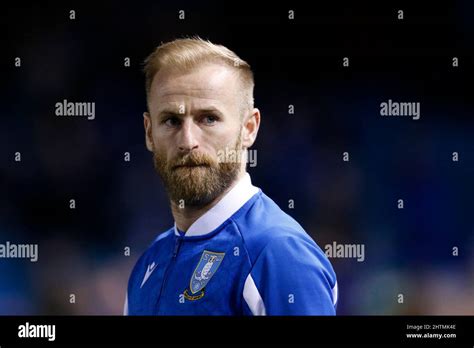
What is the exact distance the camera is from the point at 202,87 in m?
3.67

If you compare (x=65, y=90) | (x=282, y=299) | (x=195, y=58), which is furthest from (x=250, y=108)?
(x=65, y=90)

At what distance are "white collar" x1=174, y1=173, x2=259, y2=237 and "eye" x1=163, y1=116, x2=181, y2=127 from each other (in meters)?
0.44

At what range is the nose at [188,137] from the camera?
3.67 metres

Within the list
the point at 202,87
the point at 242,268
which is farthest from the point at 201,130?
the point at 242,268

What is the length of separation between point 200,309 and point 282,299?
1.42ft

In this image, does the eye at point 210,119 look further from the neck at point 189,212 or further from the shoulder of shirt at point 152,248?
the shoulder of shirt at point 152,248

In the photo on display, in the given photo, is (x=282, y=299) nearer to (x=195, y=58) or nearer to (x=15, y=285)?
(x=195, y=58)

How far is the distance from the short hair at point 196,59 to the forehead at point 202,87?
1.6 inches

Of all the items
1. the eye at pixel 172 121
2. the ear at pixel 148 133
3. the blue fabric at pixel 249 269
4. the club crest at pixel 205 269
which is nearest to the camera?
the blue fabric at pixel 249 269

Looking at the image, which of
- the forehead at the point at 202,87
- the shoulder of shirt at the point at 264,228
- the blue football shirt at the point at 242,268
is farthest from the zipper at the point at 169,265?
the forehead at the point at 202,87

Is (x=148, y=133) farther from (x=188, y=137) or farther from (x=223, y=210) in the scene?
(x=223, y=210)

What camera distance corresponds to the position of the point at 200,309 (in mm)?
3471

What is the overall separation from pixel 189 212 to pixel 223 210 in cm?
22

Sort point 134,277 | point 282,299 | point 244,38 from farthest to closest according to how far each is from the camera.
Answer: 1. point 244,38
2. point 134,277
3. point 282,299
